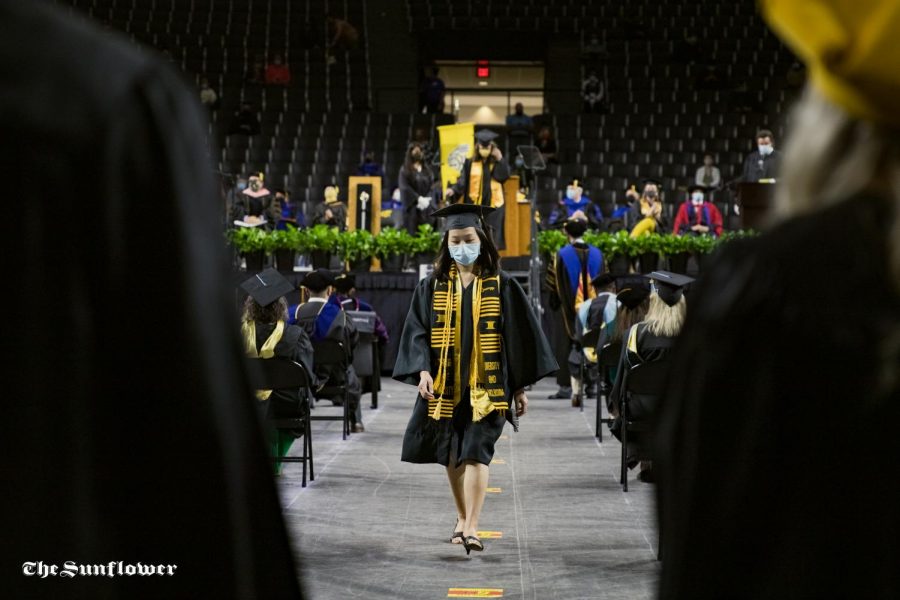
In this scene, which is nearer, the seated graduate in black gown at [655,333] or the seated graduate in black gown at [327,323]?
the seated graduate in black gown at [655,333]

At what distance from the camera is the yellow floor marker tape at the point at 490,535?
281 inches

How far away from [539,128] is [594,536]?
66.0 ft

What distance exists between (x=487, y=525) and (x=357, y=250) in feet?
29.3

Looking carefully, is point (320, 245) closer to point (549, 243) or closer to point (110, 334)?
point (549, 243)

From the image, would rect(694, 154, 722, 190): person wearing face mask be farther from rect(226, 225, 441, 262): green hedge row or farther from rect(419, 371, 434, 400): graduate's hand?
rect(419, 371, 434, 400): graduate's hand

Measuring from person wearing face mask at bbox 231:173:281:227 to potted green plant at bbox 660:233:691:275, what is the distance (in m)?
6.42

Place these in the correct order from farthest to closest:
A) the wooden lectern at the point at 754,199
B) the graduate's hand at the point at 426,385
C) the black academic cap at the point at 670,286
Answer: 1. the wooden lectern at the point at 754,199
2. the black academic cap at the point at 670,286
3. the graduate's hand at the point at 426,385

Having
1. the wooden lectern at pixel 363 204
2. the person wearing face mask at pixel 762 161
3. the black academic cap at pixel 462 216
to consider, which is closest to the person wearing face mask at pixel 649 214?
the person wearing face mask at pixel 762 161

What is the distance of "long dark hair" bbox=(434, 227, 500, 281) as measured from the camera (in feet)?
22.8

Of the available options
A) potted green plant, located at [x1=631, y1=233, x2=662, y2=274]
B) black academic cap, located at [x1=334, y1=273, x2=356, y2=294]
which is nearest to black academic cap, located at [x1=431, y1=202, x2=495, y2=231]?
black academic cap, located at [x1=334, y1=273, x2=356, y2=294]

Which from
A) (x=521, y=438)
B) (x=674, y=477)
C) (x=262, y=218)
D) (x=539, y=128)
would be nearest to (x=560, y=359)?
(x=521, y=438)

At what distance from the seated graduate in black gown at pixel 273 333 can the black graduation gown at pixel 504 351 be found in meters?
1.84

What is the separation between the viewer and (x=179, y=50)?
29281 millimetres

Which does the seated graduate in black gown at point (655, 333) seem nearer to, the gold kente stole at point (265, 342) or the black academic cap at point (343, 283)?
the gold kente stole at point (265, 342)
